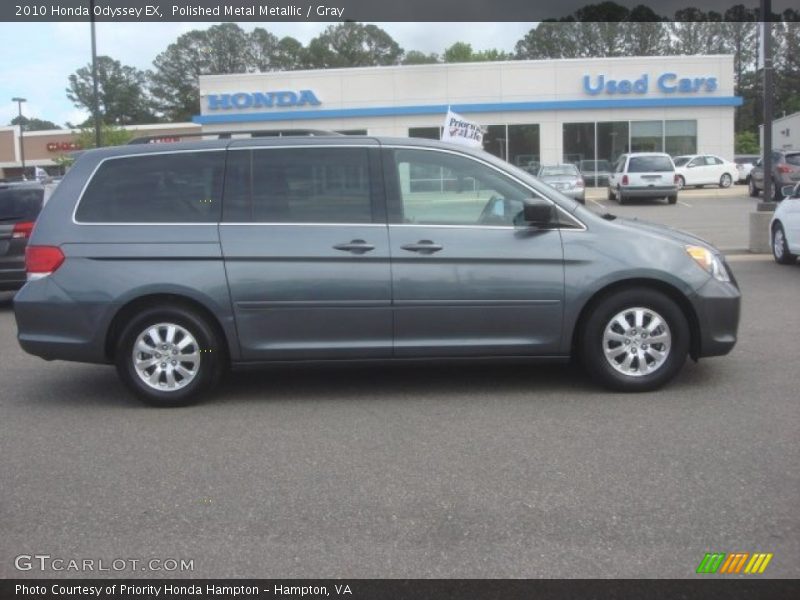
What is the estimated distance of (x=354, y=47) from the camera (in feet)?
304

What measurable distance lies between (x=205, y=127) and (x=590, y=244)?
3277 cm

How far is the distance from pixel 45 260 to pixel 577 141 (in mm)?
31908

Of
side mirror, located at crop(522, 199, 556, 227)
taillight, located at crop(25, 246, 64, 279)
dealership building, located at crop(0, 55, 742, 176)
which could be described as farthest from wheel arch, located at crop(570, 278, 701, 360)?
dealership building, located at crop(0, 55, 742, 176)

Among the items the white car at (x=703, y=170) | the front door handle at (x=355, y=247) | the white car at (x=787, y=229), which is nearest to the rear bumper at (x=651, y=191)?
the white car at (x=703, y=170)

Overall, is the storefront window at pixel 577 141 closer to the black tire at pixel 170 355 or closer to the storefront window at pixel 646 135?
the storefront window at pixel 646 135

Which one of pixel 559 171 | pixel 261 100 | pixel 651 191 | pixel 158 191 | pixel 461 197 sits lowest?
pixel 461 197

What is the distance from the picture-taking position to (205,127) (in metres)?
36.5

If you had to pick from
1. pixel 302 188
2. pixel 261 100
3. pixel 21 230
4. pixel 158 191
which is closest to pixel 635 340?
pixel 302 188

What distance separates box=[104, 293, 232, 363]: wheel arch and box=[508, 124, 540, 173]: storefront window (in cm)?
3072

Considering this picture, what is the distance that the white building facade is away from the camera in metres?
34.8

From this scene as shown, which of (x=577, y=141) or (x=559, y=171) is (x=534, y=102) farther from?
(x=559, y=171)

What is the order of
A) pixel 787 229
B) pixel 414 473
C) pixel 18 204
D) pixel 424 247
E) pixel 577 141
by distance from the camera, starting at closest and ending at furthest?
pixel 414 473, pixel 424 247, pixel 18 204, pixel 787 229, pixel 577 141
